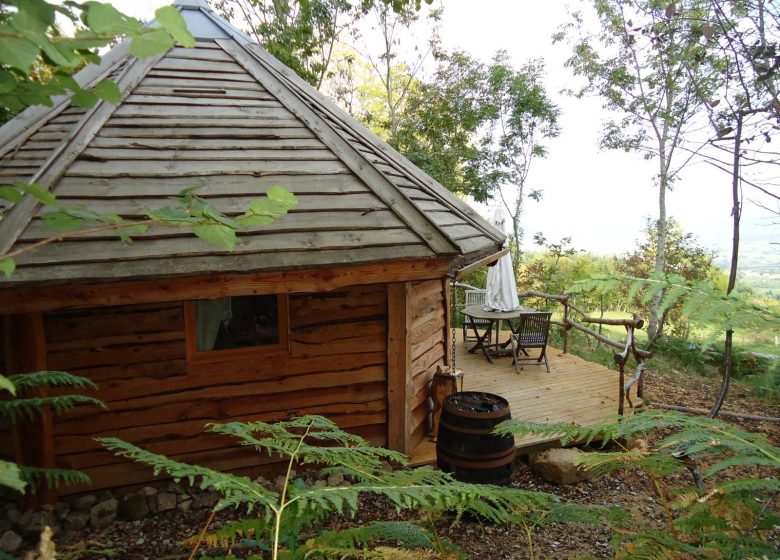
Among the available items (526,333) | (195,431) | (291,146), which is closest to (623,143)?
(526,333)

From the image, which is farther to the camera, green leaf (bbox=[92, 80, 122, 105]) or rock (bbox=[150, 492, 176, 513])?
rock (bbox=[150, 492, 176, 513])

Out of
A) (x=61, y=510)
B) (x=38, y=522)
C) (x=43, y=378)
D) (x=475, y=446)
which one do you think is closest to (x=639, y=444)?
(x=475, y=446)

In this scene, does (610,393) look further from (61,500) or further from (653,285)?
(61,500)

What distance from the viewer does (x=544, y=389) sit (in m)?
7.00

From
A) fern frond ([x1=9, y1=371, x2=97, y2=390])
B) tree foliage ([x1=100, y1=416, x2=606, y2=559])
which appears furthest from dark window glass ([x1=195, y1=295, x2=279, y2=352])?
tree foliage ([x1=100, y1=416, x2=606, y2=559])

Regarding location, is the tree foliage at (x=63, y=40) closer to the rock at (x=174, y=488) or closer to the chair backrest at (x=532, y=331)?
the rock at (x=174, y=488)

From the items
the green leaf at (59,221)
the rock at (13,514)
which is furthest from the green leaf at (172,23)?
the rock at (13,514)

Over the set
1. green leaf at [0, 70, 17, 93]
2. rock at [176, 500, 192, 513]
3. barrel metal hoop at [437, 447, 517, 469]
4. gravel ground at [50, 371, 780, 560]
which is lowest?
gravel ground at [50, 371, 780, 560]

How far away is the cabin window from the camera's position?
444cm

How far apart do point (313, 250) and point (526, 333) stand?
528 cm

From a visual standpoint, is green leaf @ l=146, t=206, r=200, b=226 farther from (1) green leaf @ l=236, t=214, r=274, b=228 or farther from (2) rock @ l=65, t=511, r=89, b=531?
(2) rock @ l=65, t=511, r=89, b=531

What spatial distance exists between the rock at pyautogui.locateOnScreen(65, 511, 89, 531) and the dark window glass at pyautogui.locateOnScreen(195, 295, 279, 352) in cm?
176

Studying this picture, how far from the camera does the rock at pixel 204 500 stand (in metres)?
4.22

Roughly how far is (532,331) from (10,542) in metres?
7.27
